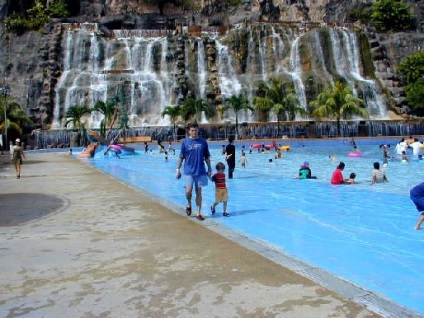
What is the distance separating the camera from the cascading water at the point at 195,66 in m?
51.8

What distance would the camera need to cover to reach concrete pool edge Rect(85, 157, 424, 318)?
13.8 ft

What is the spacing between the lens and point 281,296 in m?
4.51

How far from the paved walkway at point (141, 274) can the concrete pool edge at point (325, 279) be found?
85 mm

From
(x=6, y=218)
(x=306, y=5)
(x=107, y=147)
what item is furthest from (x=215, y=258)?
(x=306, y=5)

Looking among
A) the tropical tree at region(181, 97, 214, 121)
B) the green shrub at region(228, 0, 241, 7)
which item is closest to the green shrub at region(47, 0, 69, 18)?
the green shrub at region(228, 0, 241, 7)

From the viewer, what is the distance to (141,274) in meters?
5.32

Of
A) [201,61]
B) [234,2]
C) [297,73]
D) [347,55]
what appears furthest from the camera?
[234,2]

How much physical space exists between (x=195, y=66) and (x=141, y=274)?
2064 inches

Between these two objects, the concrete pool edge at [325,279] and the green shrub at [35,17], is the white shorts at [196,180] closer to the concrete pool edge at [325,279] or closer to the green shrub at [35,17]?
the concrete pool edge at [325,279]

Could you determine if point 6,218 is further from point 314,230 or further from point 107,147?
point 107,147

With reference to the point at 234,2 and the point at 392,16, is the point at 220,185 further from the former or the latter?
the point at 234,2

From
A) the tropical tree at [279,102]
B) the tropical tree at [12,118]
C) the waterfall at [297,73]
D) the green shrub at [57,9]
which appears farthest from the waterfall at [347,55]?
the green shrub at [57,9]

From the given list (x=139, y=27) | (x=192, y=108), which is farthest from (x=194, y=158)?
(x=139, y=27)

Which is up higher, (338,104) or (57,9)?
(57,9)
